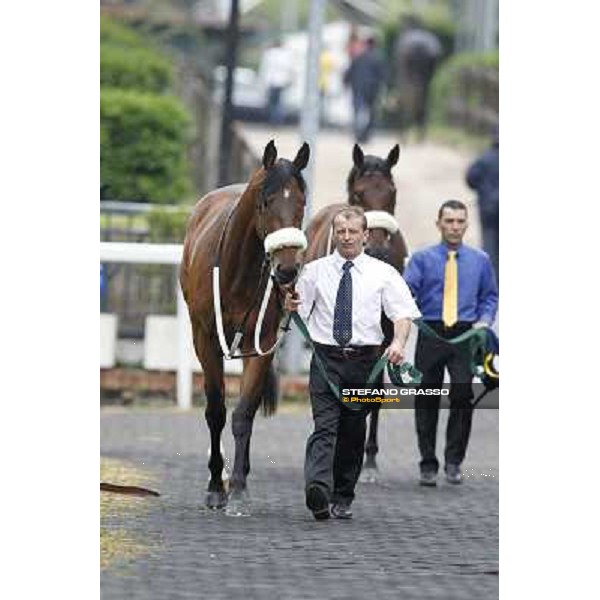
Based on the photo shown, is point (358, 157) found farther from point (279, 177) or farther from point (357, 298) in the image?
point (279, 177)

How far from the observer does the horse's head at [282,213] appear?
1179cm

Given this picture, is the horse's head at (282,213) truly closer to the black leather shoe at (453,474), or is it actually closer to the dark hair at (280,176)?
Answer: the dark hair at (280,176)

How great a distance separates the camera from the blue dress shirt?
14.3 meters

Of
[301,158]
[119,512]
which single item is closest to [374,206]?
[301,158]

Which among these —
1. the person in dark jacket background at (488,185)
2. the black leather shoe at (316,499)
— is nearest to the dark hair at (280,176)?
the black leather shoe at (316,499)

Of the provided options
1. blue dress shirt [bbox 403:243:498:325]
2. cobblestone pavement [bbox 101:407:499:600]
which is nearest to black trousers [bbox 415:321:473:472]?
blue dress shirt [bbox 403:243:498:325]

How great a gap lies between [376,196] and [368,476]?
1.69 metres

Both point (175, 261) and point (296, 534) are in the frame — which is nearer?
point (296, 534)

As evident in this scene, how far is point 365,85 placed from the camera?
101 feet

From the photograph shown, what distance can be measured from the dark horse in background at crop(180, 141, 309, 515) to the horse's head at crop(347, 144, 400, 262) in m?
0.84

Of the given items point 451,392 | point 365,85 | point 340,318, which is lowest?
point 451,392

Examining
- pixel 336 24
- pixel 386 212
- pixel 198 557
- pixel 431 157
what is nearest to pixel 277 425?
pixel 386 212

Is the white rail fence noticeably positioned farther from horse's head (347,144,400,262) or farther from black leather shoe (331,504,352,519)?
black leather shoe (331,504,352,519)
